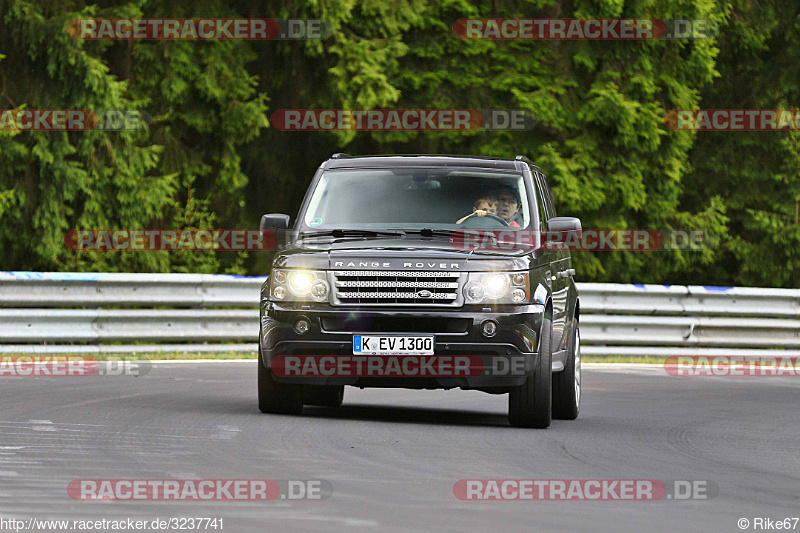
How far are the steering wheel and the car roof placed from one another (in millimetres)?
617

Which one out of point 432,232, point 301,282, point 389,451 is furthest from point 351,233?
point 389,451

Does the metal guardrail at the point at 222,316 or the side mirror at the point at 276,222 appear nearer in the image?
the side mirror at the point at 276,222

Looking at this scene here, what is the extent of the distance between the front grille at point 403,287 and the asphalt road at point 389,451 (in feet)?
3.05

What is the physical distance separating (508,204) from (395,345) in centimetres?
196

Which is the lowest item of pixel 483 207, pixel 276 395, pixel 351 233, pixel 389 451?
pixel 389 451

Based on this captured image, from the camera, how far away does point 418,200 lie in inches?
508

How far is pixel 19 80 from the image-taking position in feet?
87.6

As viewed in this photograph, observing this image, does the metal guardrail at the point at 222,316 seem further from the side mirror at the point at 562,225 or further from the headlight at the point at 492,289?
the headlight at the point at 492,289

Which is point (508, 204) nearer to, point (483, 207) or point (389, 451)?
point (483, 207)

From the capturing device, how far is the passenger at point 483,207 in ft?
41.9

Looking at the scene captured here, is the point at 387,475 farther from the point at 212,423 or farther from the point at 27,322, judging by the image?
the point at 27,322

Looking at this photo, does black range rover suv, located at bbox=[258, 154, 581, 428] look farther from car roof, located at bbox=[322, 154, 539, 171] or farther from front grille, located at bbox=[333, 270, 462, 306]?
car roof, located at bbox=[322, 154, 539, 171]

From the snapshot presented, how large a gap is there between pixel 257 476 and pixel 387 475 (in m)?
0.74

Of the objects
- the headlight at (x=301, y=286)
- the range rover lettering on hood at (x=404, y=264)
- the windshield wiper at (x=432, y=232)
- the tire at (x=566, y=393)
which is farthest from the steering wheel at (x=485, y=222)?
the headlight at (x=301, y=286)
